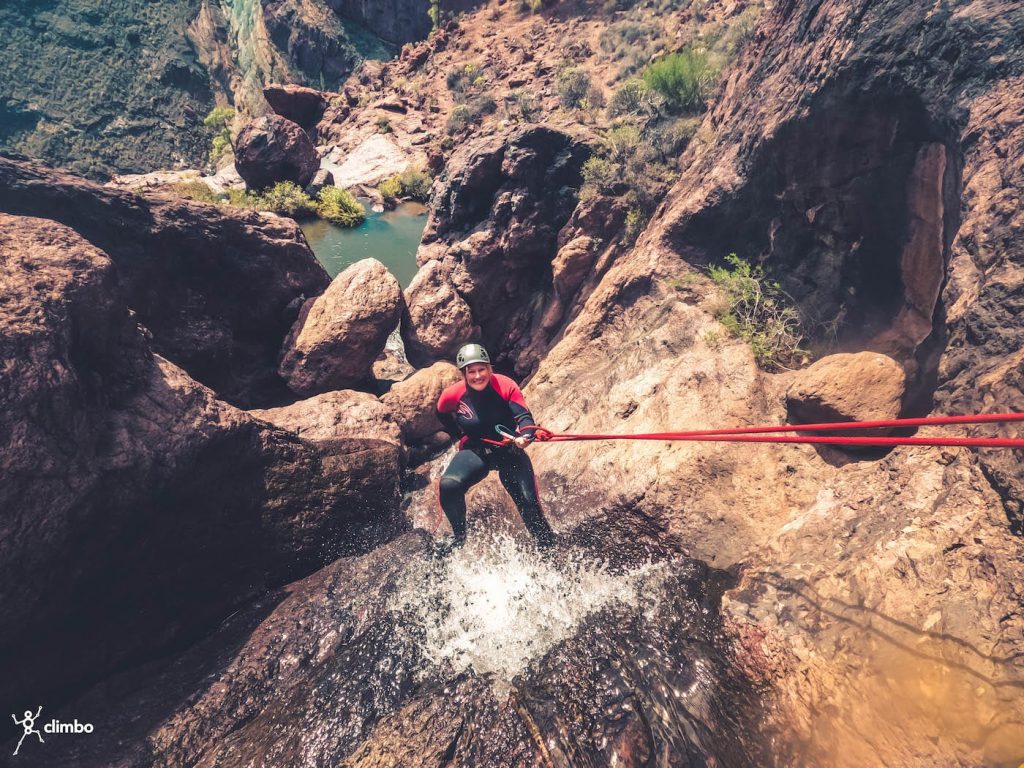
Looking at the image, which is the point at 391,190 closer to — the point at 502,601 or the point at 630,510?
the point at 630,510

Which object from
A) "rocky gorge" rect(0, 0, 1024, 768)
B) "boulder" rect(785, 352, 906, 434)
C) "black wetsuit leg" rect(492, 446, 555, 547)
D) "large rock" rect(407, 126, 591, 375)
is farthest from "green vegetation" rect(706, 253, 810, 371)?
"large rock" rect(407, 126, 591, 375)

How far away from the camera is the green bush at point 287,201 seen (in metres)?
18.1

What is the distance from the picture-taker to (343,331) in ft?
24.2

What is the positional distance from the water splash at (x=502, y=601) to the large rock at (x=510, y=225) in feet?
18.6

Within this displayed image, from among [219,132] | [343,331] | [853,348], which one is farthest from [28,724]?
[219,132]

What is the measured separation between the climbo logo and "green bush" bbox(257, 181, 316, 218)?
19.0 m

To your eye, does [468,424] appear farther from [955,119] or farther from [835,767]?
[955,119]

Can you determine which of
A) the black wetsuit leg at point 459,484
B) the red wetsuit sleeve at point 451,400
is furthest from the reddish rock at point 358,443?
the red wetsuit sleeve at point 451,400

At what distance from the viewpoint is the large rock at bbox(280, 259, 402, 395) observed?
7.30 m

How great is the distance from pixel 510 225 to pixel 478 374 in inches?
232

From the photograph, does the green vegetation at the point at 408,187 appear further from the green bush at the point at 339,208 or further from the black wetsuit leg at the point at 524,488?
the black wetsuit leg at the point at 524,488

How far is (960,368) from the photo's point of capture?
3127mm

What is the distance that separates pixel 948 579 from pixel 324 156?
31.5 meters

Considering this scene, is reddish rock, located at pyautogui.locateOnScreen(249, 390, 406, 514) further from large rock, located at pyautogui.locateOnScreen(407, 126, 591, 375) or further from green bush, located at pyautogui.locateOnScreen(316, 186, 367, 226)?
green bush, located at pyautogui.locateOnScreen(316, 186, 367, 226)
